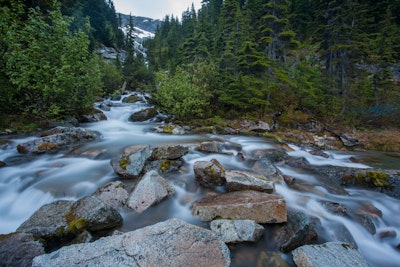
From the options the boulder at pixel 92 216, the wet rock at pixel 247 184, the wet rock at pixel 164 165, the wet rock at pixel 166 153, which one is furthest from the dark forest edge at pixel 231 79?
the wet rock at pixel 247 184

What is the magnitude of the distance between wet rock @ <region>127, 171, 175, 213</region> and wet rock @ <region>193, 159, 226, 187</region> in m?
0.89

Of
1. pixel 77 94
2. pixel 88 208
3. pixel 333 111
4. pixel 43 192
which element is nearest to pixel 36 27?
pixel 77 94

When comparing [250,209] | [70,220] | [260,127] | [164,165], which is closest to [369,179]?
[250,209]

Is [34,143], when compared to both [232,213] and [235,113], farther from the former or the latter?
[235,113]

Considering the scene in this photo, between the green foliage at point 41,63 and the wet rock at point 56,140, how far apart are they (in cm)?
164

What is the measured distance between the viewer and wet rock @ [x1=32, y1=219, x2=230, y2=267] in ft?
7.88

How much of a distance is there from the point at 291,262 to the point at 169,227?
1.85 m

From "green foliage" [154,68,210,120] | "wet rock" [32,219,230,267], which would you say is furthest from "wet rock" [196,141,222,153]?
"green foliage" [154,68,210,120]

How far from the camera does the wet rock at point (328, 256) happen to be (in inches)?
107

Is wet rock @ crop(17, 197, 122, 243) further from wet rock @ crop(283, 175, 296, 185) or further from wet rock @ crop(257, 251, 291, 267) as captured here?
wet rock @ crop(283, 175, 296, 185)

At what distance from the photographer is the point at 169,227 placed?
2.85 metres

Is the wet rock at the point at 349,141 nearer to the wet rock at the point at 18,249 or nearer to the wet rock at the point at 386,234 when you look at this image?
the wet rock at the point at 386,234

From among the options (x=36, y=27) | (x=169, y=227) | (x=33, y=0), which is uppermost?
(x=33, y=0)

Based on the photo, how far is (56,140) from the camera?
7992mm
